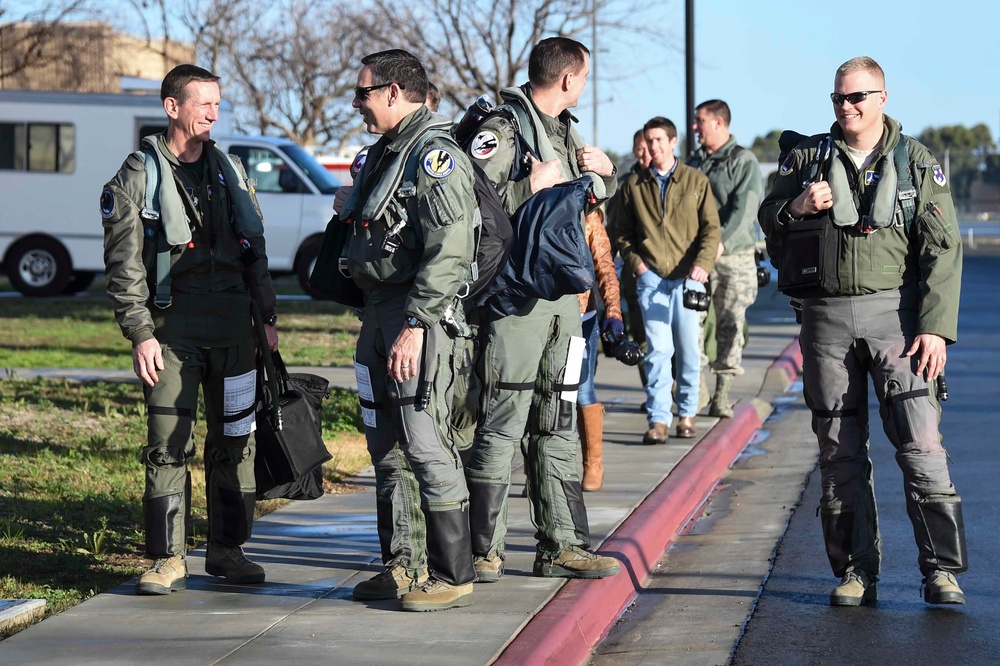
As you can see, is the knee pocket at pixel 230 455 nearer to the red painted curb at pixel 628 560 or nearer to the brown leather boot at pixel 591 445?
the red painted curb at pixel 628 560

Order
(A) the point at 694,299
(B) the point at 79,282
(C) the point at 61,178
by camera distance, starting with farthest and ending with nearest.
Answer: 1. (B) the point at 79,282
2. (C) the point at 61,178
3. (A) the point at 694,299

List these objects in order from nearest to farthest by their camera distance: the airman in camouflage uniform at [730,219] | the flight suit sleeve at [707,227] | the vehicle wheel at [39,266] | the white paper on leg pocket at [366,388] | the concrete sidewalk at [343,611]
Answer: the concrete sidewalk at [343,611], the white paper on leg pocket at [366,388], the flight suit sleeve at [707,227], the airman in camouflage uniform at [730,219], the vehicle wheel at [39,266]

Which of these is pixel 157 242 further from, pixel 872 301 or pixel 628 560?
pixel 872 301

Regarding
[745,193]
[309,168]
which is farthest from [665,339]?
[309,168]

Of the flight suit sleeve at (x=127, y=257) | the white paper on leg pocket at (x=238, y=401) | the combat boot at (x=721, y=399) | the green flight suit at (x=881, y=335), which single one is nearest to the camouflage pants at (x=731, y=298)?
the combat boot at (x=721, y=399)

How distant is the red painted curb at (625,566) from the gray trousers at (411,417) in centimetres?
57

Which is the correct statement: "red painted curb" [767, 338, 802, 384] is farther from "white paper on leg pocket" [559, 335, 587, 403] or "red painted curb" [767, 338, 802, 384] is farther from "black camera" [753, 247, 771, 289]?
"white paper on leg pocket" [559, 335, 587, 403]

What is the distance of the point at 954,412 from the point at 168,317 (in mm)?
7652

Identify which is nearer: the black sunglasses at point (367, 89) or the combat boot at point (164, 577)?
the black sunglasses at point (367, 89)

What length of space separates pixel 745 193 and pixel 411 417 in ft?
18.3

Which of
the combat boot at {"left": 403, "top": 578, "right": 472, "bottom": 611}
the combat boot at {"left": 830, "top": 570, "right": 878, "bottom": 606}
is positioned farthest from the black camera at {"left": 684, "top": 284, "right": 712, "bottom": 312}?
the combat boot at {"left": 403, "top": 578, "right": 472, "bottom": 611}

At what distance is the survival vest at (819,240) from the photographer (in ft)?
17.6

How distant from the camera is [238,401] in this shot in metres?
5.66

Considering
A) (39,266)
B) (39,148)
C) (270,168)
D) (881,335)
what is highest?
(39,148)
